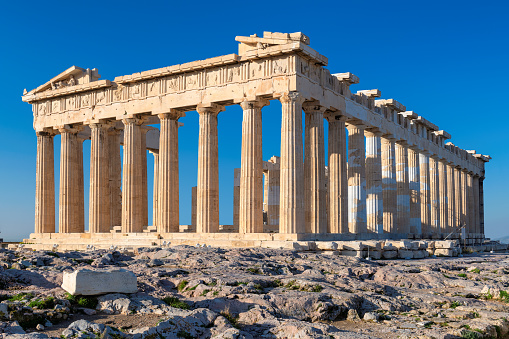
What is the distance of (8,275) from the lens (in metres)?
13.7

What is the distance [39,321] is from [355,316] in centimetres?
637

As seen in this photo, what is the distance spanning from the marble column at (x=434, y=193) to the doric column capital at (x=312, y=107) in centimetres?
2098

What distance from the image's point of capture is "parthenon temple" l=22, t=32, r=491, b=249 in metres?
30.3

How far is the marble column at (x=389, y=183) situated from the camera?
40.9 m

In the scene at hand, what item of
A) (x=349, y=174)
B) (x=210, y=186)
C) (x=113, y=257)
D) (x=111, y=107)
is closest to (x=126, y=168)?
(x=111, y=107)

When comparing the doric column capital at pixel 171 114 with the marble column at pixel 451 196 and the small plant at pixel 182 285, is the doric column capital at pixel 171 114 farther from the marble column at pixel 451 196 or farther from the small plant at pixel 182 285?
the marble column at pixel 451 196

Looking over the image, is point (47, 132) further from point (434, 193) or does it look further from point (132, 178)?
point (434, 193)

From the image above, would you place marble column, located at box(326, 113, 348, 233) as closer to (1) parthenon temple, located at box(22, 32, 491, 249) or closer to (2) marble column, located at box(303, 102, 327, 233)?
(1) parthenon temple, located at box(22, 32, 491, 249)

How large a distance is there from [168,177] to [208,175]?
314cm

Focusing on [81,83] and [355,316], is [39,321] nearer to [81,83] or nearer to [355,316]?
[355,316]

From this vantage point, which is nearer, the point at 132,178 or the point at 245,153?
the point at 245,153

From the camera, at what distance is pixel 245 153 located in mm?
31219

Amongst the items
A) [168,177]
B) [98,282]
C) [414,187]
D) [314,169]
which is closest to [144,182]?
[168,177]

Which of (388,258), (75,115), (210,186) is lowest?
(388,258)
